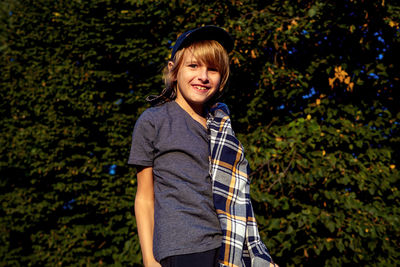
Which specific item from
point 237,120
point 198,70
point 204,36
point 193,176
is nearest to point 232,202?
point 193,176

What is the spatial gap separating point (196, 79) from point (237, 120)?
1.72m

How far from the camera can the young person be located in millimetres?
1251

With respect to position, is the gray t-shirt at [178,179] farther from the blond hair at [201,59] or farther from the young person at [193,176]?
the blond hair at [201,59]

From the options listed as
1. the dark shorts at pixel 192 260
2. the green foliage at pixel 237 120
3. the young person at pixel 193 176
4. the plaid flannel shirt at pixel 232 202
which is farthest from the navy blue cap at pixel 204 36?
the green foliage at pixel 237 120

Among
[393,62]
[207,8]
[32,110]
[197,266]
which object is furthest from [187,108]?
[32,110]

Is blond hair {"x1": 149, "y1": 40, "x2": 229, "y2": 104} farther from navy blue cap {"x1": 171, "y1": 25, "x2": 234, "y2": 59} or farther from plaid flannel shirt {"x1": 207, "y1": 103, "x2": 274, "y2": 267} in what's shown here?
plaid flannel shirt {"x1": 207, "y1": 103, "x2": 274, "y2": 267}

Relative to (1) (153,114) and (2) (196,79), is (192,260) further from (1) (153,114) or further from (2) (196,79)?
(2) (196,79)

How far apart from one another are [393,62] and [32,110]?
170 inches

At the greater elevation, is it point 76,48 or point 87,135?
point 76,48

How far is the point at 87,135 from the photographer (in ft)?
12.2

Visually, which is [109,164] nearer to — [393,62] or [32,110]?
[32,110]

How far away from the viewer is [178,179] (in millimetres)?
1338

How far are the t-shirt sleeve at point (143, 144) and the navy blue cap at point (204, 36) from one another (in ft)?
1.51

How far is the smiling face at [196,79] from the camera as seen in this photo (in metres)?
1.54
